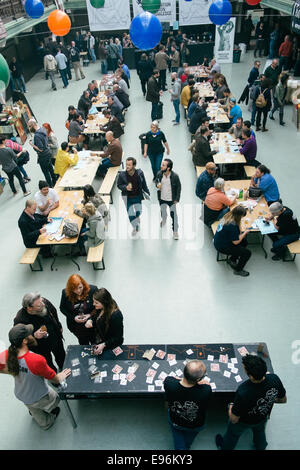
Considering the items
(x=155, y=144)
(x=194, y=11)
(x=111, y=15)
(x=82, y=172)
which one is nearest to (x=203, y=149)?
(x=155, y=144)

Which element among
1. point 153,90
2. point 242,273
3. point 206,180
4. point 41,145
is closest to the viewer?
point 242,273

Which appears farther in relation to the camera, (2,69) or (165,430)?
(2,69)

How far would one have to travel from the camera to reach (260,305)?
5102 millimetres

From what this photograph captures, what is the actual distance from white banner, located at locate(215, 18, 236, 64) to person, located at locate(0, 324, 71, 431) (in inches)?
607

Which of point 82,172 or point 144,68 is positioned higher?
point 144,68

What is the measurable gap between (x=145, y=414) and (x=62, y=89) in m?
14.9

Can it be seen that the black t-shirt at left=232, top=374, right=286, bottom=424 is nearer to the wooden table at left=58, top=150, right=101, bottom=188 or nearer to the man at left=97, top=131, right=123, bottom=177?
the wooden table at left=58, top=150, right=101, bottom=188

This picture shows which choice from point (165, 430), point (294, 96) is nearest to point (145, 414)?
point (165, 430)

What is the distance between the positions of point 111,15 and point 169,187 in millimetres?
12799

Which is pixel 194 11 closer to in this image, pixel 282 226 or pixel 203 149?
pixel 203 149

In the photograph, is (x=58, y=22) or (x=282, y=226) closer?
(x=282, y=226)

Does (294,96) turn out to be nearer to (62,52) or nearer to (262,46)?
(262,46)

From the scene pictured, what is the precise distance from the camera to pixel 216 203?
5.87 meters

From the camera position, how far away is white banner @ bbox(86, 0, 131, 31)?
1480 cm
